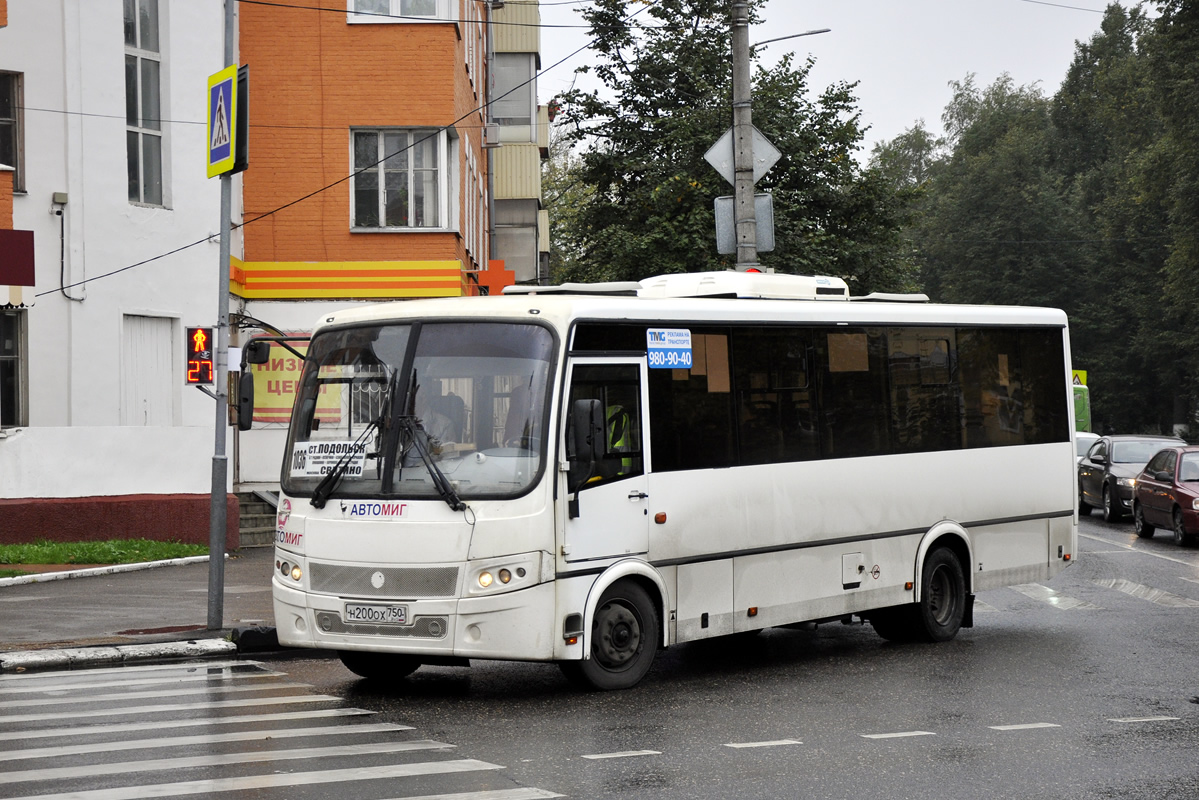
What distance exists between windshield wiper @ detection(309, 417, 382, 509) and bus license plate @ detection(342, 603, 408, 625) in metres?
0.76

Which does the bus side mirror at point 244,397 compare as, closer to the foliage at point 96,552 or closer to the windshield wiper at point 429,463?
the windshield wiper at point 429,463

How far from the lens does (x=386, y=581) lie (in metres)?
10.3

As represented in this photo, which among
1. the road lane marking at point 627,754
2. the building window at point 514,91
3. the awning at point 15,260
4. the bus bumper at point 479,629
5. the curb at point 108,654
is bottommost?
the road lane marking at point 627,754

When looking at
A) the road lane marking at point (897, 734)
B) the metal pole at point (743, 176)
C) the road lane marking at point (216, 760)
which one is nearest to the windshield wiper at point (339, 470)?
the road lane marking at point (216, 760)

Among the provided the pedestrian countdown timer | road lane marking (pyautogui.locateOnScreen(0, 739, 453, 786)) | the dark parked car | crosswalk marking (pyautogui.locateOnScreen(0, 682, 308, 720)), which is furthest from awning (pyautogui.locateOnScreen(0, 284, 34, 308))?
the dark parked car

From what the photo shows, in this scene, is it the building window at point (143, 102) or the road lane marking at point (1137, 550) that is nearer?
the road lane marking at point (1137, 550)

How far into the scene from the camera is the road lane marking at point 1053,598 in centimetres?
1652

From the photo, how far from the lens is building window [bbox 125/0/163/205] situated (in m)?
23.5

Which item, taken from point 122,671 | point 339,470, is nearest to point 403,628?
point 339,470

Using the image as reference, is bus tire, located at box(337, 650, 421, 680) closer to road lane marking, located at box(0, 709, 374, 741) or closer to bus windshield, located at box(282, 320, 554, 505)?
road lane marking, located at box(0, 709, 374, 741)

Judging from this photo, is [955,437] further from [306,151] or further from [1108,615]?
[306,151]

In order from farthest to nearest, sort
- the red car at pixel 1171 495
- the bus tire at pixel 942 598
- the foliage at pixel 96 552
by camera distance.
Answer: the red car at pixel 1171 495, the foliage at pixel 96 552, the bus tire at pixel 942 598

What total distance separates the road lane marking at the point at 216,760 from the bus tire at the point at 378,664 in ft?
7.74

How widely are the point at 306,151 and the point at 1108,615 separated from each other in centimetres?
1558
